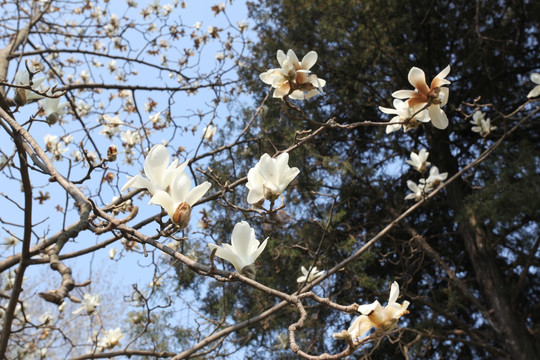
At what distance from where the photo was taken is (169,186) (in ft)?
2.49

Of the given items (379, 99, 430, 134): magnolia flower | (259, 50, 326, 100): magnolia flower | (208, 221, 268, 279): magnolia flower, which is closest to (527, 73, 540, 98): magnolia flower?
(379, 99, 430, 134): magnolia flower

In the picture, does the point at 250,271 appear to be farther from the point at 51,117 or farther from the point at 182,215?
the point at 51,117

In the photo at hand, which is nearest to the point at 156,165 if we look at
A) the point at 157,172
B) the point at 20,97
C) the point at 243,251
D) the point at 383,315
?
the point at 157,172

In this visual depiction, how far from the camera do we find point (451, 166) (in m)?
4.02

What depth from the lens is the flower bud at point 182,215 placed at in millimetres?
722

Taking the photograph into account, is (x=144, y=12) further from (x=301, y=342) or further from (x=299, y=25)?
(x=301, y=342)

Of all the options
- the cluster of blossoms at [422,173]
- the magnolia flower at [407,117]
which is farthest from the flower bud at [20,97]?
the cluster of blossoms at [422,173]

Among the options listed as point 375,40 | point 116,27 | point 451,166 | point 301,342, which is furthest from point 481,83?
point 116,27

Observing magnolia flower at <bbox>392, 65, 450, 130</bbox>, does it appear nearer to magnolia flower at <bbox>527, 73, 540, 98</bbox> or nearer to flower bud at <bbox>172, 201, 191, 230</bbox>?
flower bud at <bbox>172, 201, 191, 230</bbox>

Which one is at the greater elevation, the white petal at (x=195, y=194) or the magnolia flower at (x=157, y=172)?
the magnolia flower at (x=157, y=172)

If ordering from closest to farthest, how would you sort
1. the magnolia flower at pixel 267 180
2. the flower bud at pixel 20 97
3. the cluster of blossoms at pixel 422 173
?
the magnolia flower at pixel 267 180
the flower bud at pixel 20 97
the cluster of blossoms at pixel 422 173

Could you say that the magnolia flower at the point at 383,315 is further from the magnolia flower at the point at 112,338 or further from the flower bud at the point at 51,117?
the magnolia flower at the point at 112,338

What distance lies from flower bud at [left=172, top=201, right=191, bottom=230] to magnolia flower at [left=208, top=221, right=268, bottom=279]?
0.09 metres

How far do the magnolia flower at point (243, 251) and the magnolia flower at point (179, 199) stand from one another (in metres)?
0.09
